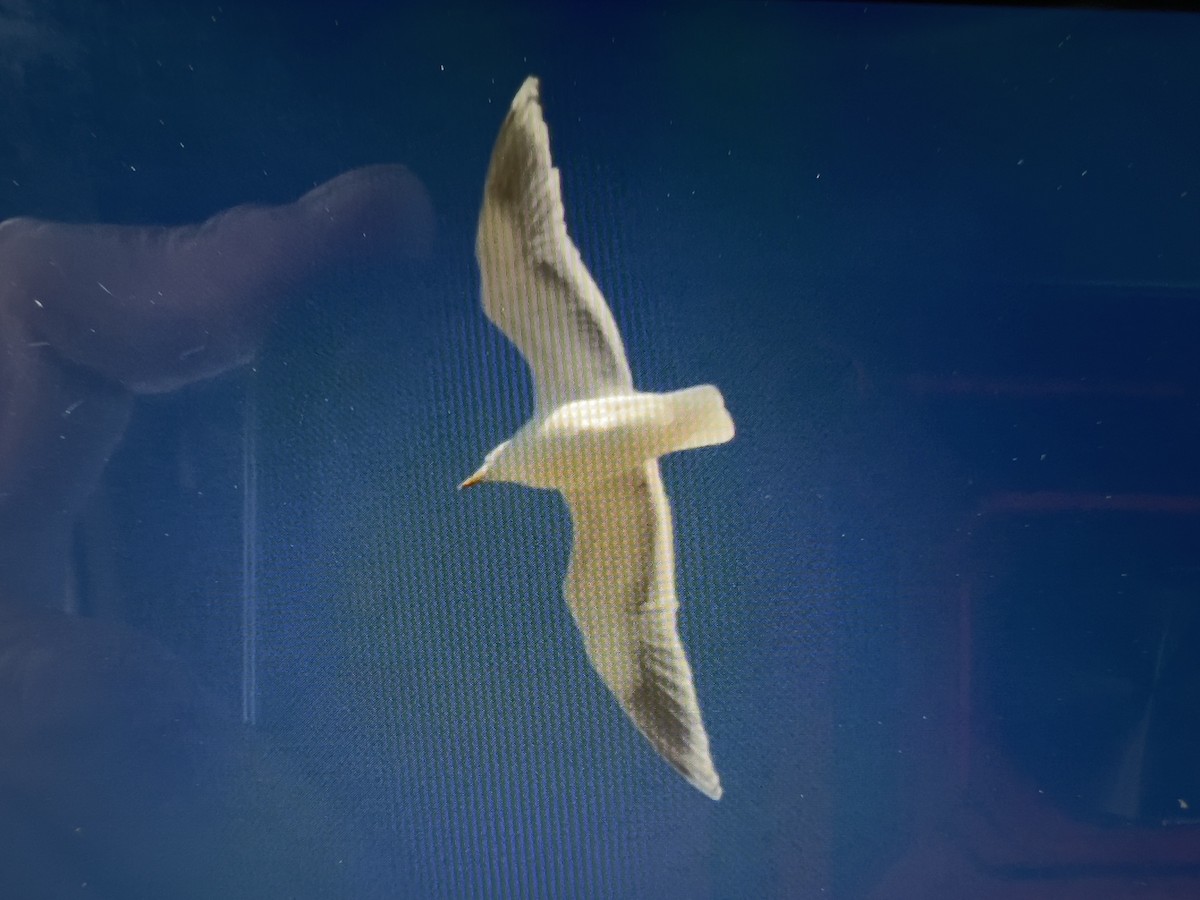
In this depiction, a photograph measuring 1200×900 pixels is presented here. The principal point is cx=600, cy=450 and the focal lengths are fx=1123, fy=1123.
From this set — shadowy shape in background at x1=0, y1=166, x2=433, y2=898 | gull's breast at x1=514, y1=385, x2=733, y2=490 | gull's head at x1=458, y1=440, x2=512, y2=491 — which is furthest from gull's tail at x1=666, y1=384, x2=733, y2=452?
shadowy shape in background at x1=0, y1=166, x2=433, y2=898

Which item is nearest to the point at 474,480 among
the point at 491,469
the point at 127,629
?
the point at 491,469

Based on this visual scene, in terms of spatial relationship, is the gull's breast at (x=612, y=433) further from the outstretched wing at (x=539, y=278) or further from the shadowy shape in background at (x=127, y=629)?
the shadowy shape in background at (x=127, y=629)

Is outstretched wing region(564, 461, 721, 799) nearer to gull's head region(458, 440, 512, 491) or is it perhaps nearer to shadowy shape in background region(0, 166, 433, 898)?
gull's head region(458, 440, 512, 491)

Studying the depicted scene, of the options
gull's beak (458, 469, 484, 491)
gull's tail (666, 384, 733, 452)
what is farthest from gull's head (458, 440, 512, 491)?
gull's tail (666, 384, 733, 452)

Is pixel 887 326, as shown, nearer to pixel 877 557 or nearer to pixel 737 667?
pixel 877 557

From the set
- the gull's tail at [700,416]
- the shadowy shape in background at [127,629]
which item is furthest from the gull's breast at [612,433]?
the shadowy shape in background at [127,629]

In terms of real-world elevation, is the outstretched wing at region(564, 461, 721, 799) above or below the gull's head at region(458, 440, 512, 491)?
below

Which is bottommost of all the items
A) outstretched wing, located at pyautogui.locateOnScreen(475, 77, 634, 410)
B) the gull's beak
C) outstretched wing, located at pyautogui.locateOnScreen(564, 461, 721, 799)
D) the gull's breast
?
outstretched wing, located at pyautogui.locateOnScreen(564, 461, 721, 799)
